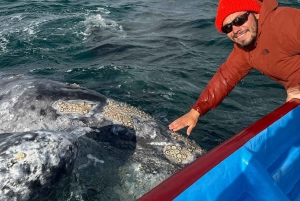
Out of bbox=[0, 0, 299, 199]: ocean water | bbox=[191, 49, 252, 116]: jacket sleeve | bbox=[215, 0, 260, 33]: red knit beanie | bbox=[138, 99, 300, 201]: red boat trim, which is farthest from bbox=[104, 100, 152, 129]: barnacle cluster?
bbox=[138, 99, 300, 201]: red boat trim

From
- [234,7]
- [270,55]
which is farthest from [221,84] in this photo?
[234,7]

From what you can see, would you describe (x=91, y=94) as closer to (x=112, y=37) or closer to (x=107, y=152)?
(x=107, y=152)

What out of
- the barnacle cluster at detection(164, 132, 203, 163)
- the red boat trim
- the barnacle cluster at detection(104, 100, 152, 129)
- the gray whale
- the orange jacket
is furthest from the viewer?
the barnacle cluster at detection(104, 100, 152, 129)

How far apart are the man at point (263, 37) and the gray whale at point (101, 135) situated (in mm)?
444

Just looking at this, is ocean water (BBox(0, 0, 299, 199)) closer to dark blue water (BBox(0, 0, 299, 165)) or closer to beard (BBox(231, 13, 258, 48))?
dark blue water (BBox(0, 0, 299, 165))

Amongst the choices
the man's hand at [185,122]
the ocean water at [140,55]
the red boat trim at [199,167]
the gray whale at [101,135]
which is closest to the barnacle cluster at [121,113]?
the gray whale at [101,135]

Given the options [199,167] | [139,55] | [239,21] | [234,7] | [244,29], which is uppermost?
[234,7]

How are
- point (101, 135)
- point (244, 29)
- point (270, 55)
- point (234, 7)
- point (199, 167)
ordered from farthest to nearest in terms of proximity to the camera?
1. point (101, 135)
2. point (270, 55)
3. point (244, 29)
4. point (234, 7)
5. point (199, 167)

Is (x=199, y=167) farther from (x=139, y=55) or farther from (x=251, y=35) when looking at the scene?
(x=139, y=55)

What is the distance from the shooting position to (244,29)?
421 centimetres

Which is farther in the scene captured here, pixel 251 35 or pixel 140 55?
pixel 140 55

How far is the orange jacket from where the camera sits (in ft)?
13.0

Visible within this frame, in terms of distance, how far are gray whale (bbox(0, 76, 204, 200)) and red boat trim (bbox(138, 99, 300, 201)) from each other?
62.7 inches

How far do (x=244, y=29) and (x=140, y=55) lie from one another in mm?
6311
